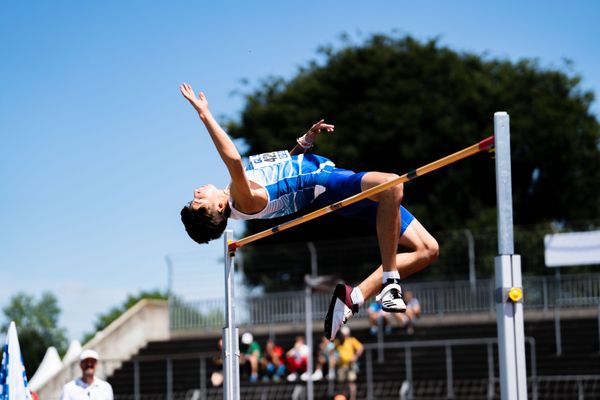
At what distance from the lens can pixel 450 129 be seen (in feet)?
102

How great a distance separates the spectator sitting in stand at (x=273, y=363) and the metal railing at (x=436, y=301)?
85.7 inches

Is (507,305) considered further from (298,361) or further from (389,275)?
(298,361)

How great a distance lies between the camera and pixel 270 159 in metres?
6.98

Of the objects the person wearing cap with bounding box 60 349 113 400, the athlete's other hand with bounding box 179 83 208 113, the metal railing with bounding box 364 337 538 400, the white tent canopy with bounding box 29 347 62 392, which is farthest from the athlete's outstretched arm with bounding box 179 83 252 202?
the white tent canopy with bounding box 29 347 62 392

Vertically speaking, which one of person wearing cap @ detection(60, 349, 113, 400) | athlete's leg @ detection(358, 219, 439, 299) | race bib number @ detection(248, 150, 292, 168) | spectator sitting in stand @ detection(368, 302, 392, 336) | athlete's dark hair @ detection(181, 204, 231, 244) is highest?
spectator sitting in stand @ detection(368, 302, 392, 336)

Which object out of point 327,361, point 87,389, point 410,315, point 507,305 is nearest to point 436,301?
point 410,315

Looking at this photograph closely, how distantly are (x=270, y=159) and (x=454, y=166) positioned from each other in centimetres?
2449

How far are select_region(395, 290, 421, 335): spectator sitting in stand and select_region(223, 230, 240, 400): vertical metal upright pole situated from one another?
13382 mm

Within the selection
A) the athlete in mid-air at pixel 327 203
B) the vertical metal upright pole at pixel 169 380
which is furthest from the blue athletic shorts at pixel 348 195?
the vertical metal upright pole at pixel 169 380

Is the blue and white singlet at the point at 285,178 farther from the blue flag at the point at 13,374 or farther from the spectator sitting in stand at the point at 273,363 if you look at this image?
the spectator sitting in stand at the point at 273,363

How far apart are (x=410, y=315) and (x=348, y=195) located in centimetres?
1420

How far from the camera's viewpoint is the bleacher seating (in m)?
18.4

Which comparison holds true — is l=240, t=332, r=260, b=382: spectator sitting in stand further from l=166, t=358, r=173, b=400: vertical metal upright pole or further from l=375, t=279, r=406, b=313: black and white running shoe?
→ l=375, t=279, r=406, b=313: black and white running shoe

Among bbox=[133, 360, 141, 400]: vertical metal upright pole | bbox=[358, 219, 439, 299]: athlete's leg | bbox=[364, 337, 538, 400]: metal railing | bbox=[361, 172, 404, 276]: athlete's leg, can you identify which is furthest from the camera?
bbox=[133, 360, 141, 400]: vertical metal upright pole
